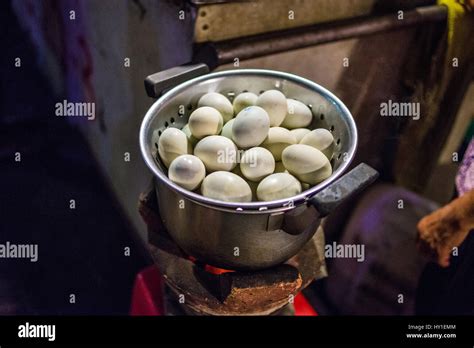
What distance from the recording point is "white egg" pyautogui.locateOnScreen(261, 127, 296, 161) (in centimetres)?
98

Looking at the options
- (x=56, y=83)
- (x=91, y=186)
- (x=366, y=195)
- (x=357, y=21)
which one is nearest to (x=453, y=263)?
(x=366, y=195)

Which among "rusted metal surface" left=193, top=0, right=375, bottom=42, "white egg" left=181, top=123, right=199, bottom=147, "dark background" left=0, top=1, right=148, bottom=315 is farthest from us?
"dark background" left=0, top=1, right=148, bottom=315

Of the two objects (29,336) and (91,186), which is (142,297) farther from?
(91,186)

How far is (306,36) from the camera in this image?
4.17 ft

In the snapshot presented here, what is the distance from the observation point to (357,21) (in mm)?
1356

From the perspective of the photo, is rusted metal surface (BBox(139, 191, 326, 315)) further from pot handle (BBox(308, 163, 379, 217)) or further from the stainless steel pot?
pot handle (BBox(308, 163, 379, 217))

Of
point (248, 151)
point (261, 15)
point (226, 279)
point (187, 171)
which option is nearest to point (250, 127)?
point (248, 151)

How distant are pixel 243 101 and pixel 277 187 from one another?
236 mm

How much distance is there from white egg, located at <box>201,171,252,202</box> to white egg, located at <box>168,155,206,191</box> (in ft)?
0.06

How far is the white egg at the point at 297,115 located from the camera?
40.5 inches

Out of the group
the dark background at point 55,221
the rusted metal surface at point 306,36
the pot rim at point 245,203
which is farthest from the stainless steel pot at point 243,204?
the dark background at point 55,221

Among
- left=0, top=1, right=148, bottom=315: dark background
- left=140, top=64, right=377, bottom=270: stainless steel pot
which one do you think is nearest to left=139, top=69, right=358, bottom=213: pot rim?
left=140, top=64, right=377, bottom=270: stainless steel pot

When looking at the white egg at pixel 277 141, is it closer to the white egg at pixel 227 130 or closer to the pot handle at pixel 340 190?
the white egg at pixel 227 130

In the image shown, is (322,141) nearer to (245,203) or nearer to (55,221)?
(245,203)
